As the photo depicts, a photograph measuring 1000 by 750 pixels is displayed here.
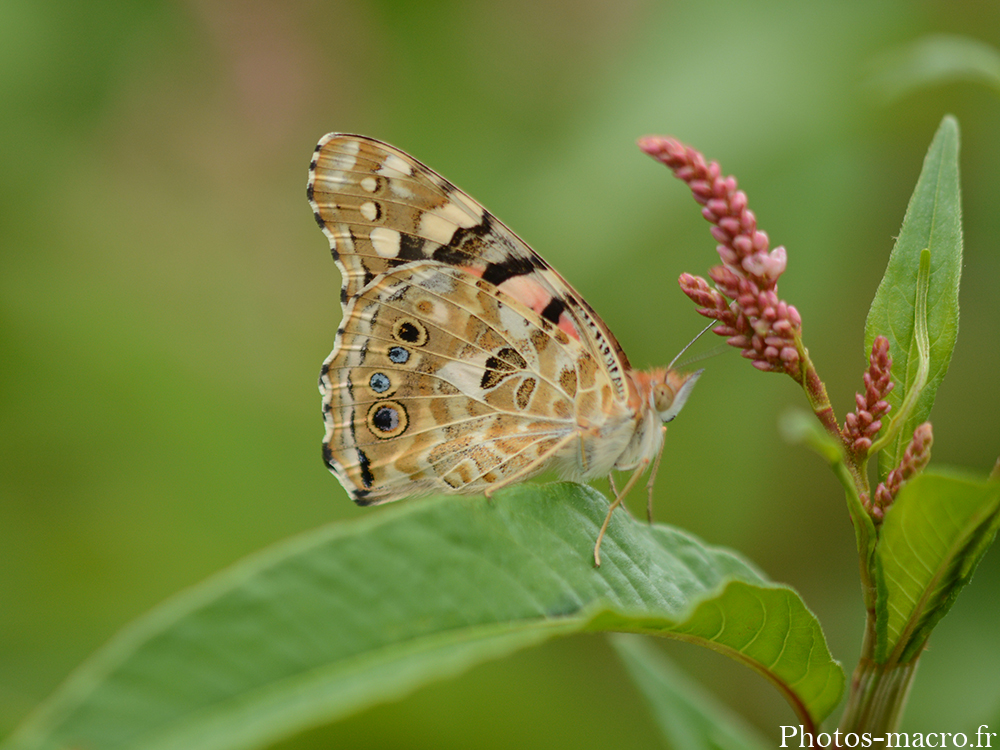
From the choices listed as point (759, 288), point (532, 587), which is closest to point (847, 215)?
point (759, 288)

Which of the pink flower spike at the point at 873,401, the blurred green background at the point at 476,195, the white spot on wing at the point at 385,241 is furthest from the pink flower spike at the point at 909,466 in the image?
the blurred green background at the point at 476,195

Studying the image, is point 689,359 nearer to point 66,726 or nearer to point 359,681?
point 359,681

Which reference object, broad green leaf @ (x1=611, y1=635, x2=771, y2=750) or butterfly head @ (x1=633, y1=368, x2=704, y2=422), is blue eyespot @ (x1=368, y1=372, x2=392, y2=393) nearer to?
butterfly head @ (x1=633, y1=368, x2=704, y2=422)

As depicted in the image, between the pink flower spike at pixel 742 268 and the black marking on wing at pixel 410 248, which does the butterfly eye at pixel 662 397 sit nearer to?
the black marking on wing at pixel 410 248

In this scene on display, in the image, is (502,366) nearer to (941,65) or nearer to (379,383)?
(379,383)

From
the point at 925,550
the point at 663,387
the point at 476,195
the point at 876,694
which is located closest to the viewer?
the point at 925,550

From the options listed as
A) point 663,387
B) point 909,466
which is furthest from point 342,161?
point 909,466
